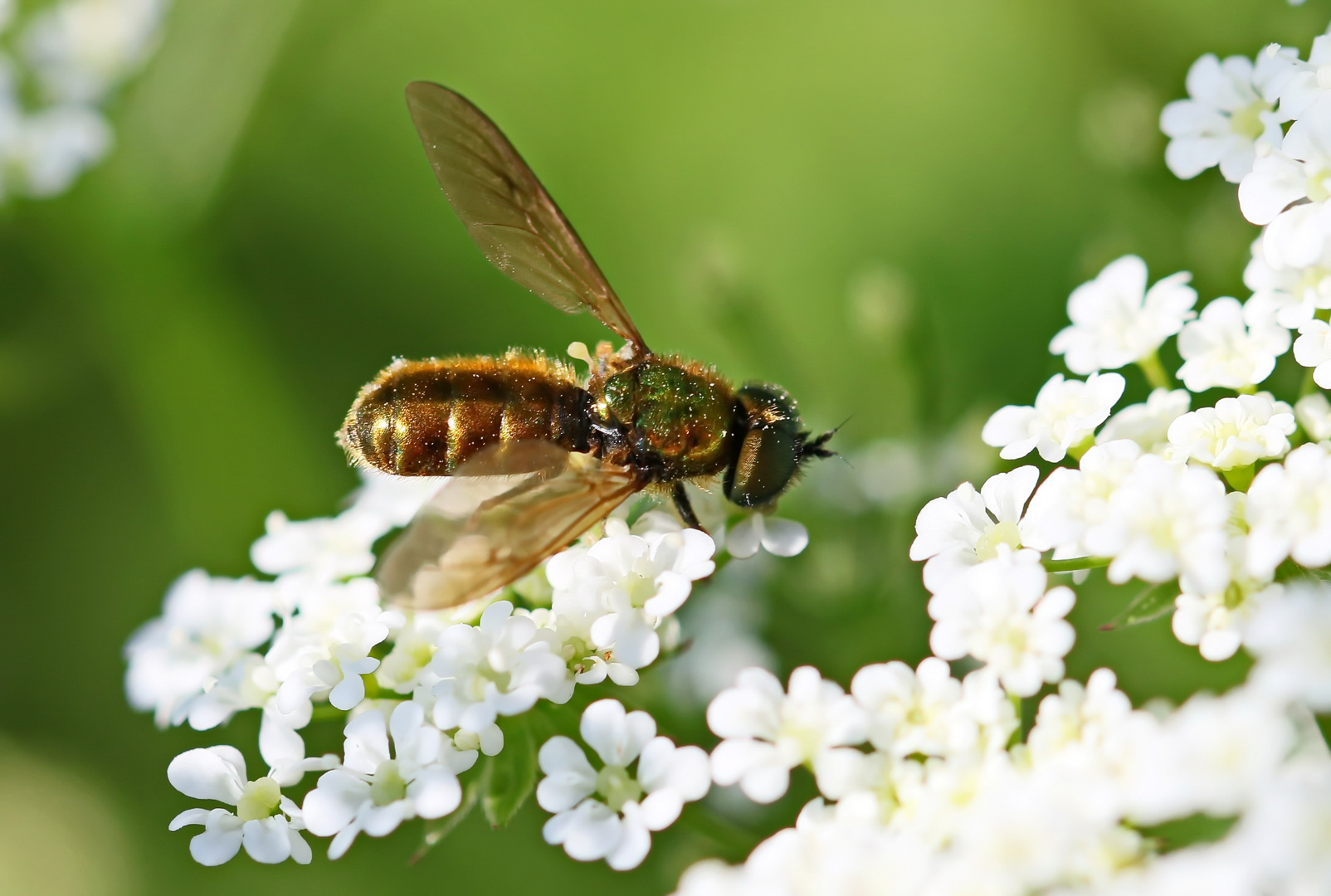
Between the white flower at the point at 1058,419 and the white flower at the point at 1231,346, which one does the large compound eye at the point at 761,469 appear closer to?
the white flower at the point at 1058,419

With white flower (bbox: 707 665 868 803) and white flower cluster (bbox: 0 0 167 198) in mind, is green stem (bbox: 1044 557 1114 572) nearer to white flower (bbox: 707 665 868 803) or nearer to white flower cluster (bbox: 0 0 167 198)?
white flower (bbox: 707 665 868 803)

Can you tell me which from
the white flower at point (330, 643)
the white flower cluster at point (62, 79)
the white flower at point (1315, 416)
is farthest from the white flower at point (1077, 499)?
the white flower cluster at point (62, 79)

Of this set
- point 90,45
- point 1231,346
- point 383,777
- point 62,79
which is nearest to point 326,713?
point 383,777

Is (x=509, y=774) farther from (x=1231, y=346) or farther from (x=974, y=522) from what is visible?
(x=1231, y=346)

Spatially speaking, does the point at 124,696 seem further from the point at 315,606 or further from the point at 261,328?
the point at 315,606

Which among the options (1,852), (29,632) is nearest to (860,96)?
(29,632)

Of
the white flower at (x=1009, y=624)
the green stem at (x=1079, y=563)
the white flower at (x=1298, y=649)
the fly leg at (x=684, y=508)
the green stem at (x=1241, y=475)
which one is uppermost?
the green stem at (x=1241, y=475)
